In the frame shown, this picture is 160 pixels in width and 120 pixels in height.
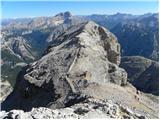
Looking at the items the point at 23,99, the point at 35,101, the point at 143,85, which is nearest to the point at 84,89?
the point at 35,101

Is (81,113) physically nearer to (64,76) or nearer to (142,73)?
(64,76)

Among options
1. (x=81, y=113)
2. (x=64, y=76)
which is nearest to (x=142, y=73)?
(x=64, y=76)

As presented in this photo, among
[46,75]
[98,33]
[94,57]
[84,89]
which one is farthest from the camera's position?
[98,33]

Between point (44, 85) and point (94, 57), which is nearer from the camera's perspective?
point (44, 85)

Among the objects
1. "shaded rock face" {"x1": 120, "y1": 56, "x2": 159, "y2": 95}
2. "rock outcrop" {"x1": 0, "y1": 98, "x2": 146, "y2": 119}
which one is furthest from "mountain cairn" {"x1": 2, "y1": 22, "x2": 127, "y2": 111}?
"shaded rock face" {"x1": 120, "y1": 56, "x2": 159, "y2": 95}

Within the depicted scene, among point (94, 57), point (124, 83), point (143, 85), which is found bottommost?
point (143, 85)

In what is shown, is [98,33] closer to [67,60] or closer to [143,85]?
[67,60]

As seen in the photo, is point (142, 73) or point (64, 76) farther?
point (142, 73)
